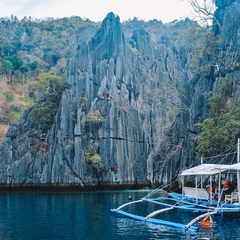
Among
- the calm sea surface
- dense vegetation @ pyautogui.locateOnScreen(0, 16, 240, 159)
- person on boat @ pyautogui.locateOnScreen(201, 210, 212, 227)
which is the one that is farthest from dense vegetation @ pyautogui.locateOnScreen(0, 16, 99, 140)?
person on boat @ pyautogui.locateOnScreen(201, 210, 212, 227)

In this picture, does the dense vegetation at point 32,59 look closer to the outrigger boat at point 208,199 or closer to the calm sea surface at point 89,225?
the calm sea surface at point 89,225

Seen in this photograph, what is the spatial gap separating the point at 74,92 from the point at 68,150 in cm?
1291

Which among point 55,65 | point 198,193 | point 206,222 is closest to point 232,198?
point 198,193

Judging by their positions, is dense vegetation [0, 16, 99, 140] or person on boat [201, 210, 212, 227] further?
dense vegetation [0, 16, 99, 140]

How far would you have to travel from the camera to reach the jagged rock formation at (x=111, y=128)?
5200cm

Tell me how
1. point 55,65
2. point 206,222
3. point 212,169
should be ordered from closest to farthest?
point 206,222
point 212,169
point 55,65

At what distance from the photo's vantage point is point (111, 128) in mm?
65062

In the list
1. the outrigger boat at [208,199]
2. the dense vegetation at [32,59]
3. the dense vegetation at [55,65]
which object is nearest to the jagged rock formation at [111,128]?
the dense vegetation at [55,65]

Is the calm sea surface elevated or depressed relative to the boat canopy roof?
depressed

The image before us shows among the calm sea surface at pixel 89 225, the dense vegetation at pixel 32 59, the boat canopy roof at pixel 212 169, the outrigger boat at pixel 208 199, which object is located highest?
the dense vegetation at pixel 32 59

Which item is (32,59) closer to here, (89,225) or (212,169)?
(212,169)

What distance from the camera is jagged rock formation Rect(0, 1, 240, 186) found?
52.0 metres

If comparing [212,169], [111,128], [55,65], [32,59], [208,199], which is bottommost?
[208,199]

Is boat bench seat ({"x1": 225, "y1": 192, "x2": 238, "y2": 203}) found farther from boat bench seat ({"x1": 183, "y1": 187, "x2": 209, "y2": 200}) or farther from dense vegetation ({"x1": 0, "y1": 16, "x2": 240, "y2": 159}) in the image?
dense vegetation ({"x1": 0, "y1": 16, "x2": 240, "y2": 159})
